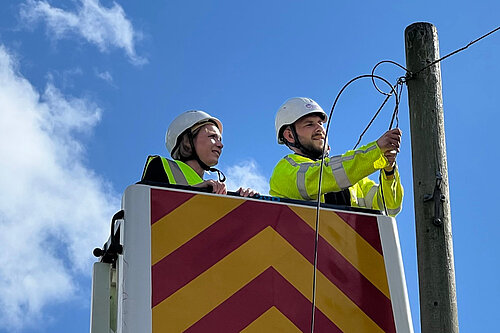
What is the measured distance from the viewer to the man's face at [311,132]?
6938mm

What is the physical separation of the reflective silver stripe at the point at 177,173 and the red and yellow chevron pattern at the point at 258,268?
2.78ft

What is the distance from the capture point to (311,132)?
7.03 m

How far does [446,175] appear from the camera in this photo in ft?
18.4

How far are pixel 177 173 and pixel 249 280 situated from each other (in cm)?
129

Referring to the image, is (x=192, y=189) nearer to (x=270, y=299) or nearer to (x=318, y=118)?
(x=270, y=299)

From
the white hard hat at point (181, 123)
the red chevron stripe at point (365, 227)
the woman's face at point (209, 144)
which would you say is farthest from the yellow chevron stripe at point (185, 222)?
the white hard hat at point (181, 123)

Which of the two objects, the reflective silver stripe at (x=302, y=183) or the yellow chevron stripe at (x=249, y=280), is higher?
the reflective silver stripe at (x=302, y=183)

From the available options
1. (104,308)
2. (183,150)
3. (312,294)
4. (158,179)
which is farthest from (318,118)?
(104,308)

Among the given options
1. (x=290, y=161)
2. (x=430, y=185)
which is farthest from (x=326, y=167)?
(x=430, y=185)

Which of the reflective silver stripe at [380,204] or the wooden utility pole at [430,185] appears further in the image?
the reflective silver stripe at [380,204]

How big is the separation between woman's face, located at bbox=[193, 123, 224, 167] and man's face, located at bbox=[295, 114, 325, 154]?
0.60 m

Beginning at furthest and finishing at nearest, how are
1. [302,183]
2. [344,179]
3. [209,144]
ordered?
[209,144] < [302,183] < [344,179]

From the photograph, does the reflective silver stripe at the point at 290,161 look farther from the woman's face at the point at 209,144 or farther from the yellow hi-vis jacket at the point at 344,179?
the woman's face at the point at 209,144

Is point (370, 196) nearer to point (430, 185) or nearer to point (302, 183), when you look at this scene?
point (302, 183)
